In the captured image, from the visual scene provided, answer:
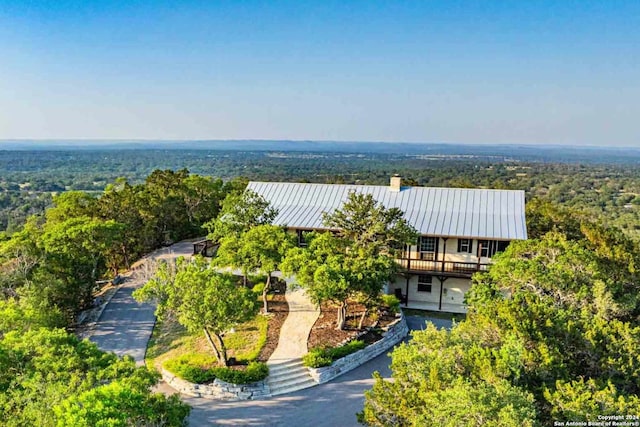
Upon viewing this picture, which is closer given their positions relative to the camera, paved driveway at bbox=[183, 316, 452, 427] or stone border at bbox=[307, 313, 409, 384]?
paved driveway at bbox=[183, 316, 452, 427]

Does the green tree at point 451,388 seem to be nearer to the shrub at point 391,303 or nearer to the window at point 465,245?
the shrub at point 391,303

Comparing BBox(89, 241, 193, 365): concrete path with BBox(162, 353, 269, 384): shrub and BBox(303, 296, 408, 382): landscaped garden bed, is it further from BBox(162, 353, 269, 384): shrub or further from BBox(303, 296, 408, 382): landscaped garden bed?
BBox(303, 296, 408, 382): landscaped garden bed

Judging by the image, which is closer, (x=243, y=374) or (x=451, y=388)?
(x=451, y=388)

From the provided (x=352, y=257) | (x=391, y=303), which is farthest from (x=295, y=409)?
(x=391, y=303)

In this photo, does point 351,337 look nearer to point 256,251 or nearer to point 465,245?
point 256,251

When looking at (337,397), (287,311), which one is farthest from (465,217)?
(337,397)

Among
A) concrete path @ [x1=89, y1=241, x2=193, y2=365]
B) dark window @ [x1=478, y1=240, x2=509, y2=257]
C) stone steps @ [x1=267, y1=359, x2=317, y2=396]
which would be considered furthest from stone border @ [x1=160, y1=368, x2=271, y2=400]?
dark window @ [x1=478, y1=240, x2=509, y2=257]

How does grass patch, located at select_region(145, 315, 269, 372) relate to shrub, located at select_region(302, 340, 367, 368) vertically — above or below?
below
